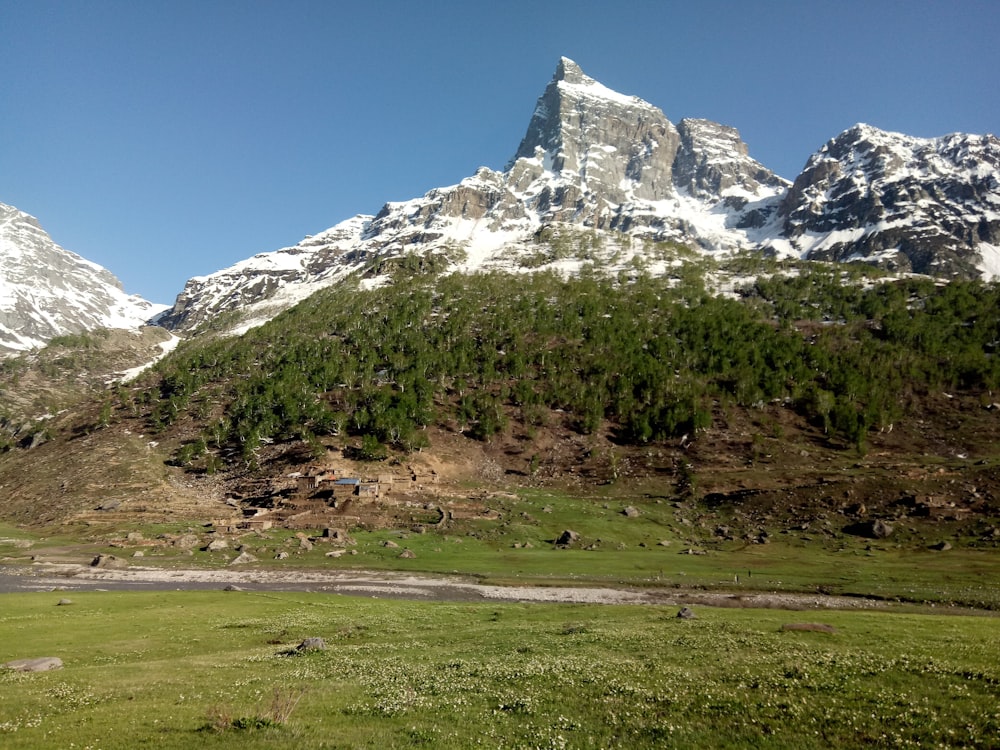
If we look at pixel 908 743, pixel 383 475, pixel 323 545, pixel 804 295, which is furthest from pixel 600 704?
pixel 804 295

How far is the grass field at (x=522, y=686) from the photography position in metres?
14.1

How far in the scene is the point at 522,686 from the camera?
19.4 meters

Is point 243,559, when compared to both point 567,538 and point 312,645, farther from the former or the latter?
point 312,645

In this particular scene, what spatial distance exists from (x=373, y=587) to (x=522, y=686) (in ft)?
149

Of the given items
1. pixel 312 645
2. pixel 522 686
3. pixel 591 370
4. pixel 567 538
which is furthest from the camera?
pixel 591 370

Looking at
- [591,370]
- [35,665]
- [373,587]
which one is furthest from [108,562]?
[591,370]

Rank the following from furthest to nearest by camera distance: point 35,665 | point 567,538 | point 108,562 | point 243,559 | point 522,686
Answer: point 567,538 < point 243,559 < point 108,562 < point 35,665 < point 522,686

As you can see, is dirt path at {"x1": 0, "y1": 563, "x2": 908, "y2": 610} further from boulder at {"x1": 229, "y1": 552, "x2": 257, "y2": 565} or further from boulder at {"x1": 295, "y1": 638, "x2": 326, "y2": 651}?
boulder at {"x1": 295, "y1": 638, "x2": 326, "y2": 651}

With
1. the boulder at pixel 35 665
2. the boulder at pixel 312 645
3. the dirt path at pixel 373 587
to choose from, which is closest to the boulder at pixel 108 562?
the dirt path at pixel 373 587

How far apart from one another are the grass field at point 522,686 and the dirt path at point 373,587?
1673cm

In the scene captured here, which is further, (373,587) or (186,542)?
(186,542)

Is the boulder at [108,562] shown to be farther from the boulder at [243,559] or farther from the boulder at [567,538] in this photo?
the boulder at [567,538]

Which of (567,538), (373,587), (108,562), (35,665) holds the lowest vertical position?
(108,562)

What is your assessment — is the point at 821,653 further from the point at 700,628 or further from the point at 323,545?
the point at 323,545
